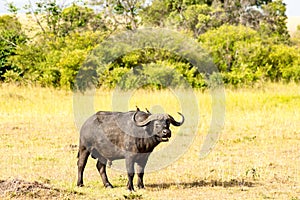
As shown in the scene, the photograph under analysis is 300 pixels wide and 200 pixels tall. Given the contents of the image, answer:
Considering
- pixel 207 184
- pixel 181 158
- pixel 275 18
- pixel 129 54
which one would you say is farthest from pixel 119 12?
pixel 207 184

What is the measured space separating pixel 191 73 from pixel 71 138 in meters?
9.99

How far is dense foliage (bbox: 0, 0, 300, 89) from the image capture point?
22.6 meters

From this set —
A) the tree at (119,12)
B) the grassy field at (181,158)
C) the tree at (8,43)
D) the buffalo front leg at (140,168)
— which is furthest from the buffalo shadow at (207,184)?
the tree at (119,12)

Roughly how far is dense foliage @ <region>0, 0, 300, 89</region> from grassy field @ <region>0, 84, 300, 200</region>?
62.3 inches

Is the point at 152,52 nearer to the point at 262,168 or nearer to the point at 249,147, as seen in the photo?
the point at 249,147

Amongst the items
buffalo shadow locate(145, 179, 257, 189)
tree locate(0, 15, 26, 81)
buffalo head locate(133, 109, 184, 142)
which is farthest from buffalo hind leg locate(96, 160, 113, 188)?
tree locate(0, 15, 26, 81)

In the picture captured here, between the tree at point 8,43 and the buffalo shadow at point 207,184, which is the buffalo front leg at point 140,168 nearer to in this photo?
the buffalo shadow at point 207,184

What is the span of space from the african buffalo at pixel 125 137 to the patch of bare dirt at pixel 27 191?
36.5 inches

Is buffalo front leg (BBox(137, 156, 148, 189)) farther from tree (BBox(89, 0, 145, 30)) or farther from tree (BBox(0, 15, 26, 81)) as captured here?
tree (BBox(89, 0, 145, 30))

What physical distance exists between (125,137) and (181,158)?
11.4 ft

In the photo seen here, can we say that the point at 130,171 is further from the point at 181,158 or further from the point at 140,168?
the point at 181,158

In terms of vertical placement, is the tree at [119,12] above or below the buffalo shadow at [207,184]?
above

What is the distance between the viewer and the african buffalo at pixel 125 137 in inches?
313

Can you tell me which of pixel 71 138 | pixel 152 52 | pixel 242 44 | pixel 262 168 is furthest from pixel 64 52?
pixel 262 168
